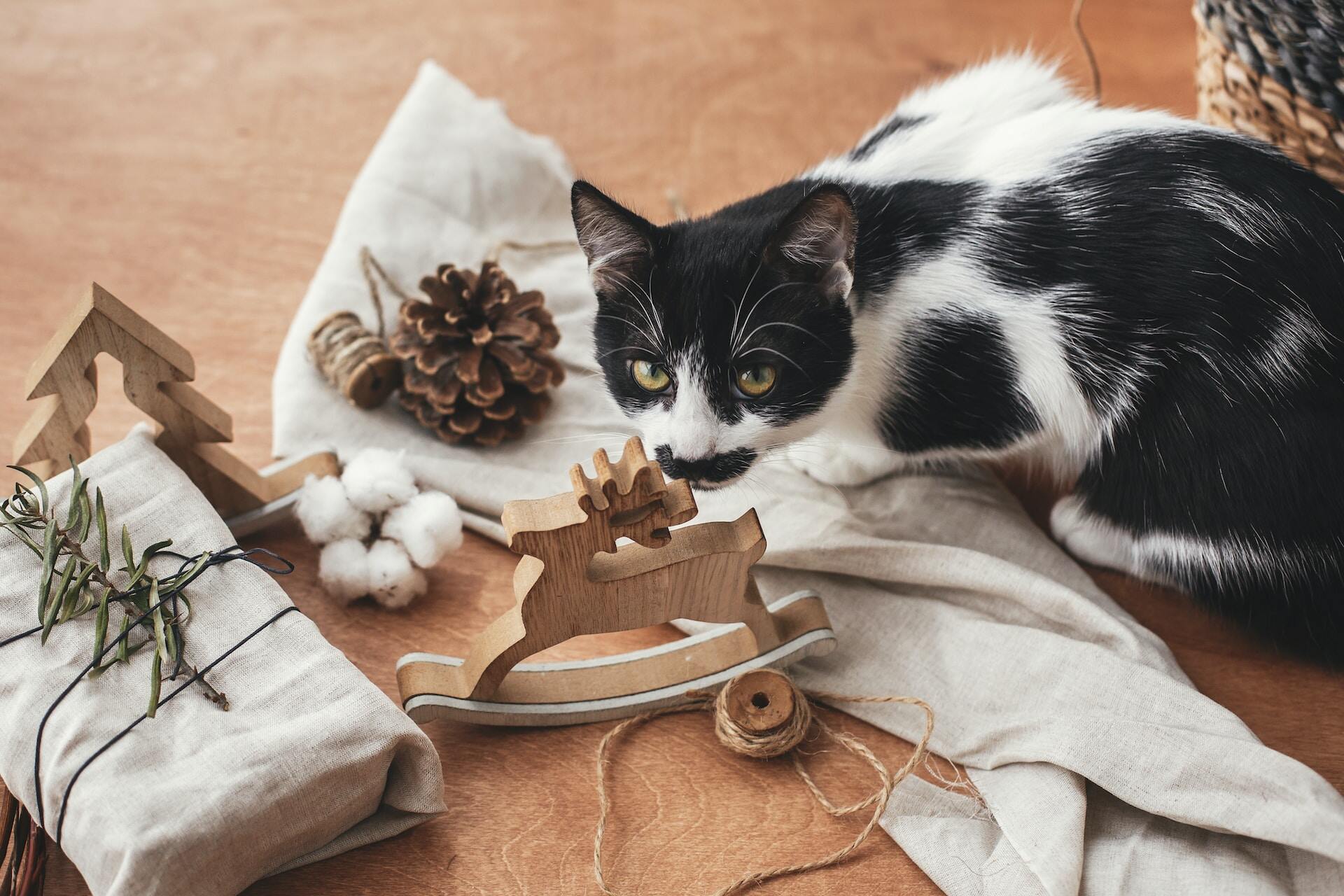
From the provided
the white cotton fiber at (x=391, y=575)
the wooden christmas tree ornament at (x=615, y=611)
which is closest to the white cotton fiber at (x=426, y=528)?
the white cotton fiber at (x=391, y=575)

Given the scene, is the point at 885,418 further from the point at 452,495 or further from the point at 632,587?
the point at 452,495

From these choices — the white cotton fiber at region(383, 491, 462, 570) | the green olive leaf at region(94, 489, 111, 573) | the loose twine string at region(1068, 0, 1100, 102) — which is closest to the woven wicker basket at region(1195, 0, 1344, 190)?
the loose twine string at region(1068, 0, 1100, 102)

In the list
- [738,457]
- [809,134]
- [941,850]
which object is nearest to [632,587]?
[738,457]

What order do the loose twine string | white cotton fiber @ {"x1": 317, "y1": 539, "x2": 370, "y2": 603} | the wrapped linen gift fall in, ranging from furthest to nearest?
the loose twine string < white cotton fiber @ {"x1": 317, "y1": 539, "x2": 370, "y2": 603} < the wrapped linen gift

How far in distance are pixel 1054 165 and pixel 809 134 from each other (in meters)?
0.60

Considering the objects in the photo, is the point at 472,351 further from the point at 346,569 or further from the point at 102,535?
the point at 102,535

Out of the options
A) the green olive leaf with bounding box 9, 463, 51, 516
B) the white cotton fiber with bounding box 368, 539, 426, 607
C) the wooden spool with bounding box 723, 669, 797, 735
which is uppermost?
the green olive leaf with bounding box 9, 463, 51, 516

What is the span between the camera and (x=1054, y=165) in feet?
3.26

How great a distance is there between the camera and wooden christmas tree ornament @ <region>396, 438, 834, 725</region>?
79 cm

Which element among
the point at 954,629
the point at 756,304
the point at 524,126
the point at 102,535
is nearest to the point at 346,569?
the point at 102,535

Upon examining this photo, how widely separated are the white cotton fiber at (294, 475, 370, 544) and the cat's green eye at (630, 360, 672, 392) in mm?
310

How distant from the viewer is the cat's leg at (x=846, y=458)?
1097 millimetres

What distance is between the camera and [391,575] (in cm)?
101

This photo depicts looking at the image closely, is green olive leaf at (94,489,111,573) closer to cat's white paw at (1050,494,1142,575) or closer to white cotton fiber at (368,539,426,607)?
white cotton fiber at (368,539,426,607)
